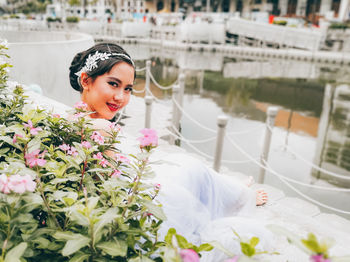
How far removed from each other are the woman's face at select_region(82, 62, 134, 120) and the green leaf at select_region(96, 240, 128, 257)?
1407 mm

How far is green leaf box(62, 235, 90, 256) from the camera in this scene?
2.35 feet

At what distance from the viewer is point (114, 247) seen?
785 millimetres

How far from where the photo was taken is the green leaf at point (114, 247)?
764mm

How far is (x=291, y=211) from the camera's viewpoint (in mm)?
3154

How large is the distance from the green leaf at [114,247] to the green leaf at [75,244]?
0.04 m

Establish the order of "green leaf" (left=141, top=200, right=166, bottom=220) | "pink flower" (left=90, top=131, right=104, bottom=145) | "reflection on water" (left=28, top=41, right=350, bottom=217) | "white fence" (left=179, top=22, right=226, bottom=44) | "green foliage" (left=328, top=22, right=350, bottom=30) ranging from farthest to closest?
1. "white fence" (left=179, top=22, right=226, bottom=44)
2. "green foliage" (left=328, top=22, right=350, bottom=30)
3. "reflection on water" (left=28, top=41, right=350, bottom=217)
4. "pink flower" (left=90, top=131, right=104, bottom=145)
5. "green leaf" (left=141, top=200, right=166, bottom=220)

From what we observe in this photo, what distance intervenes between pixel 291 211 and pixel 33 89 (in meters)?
3.47

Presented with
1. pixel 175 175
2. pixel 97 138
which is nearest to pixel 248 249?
pixel 97 138

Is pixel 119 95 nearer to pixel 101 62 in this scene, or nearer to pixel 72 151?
pixel 101 62

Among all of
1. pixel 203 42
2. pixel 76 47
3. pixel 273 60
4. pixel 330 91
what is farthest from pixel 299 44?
pixel 76 47

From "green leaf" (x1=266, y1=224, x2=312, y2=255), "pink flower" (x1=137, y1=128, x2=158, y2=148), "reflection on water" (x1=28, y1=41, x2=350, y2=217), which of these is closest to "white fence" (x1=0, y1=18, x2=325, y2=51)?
"reflection on water" (x1=28, y1=41, x2=350, y2=217)

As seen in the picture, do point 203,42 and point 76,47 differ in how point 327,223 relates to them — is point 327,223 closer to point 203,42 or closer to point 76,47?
point 76,47

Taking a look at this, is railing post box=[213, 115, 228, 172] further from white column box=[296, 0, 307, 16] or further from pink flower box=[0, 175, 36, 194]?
white column box=[296, 0, 307, 16]

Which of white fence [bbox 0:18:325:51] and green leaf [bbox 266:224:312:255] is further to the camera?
white fence [bbox 0:18:325:51]
